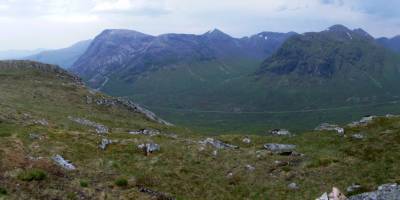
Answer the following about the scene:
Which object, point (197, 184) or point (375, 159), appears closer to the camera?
point (197, 184)

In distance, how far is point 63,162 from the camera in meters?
40.4

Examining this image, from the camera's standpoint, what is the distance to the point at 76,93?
121188mm

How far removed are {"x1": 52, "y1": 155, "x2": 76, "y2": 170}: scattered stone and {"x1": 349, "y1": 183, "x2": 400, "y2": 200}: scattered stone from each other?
75.6ft

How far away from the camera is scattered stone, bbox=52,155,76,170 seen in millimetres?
39406

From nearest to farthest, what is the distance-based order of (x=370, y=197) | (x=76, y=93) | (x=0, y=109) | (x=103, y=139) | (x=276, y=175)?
(x=370, y=197) → (x=276, y=175) → (x=103, y=139) → (x=0, y=109) → (x=76, y=93)

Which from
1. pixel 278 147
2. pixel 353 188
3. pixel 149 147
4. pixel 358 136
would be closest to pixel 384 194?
pixel 353 188

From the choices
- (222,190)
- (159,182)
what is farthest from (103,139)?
(222,190)

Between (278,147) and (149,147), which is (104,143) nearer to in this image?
(149,147)

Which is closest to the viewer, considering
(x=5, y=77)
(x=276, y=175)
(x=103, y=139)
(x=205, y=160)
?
(x=276, y=175)

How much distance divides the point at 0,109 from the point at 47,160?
3193 centimetres

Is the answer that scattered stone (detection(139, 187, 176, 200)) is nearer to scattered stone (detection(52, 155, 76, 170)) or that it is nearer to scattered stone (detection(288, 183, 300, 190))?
scattered stone (detection(52, 155, 76, 170))

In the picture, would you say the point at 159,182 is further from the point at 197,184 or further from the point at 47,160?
the point at 47,160

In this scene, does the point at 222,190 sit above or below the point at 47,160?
below

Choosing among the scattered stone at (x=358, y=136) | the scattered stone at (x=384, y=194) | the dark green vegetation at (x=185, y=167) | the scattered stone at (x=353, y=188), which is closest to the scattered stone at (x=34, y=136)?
the dark green vegetation at (x=185, y=167)
